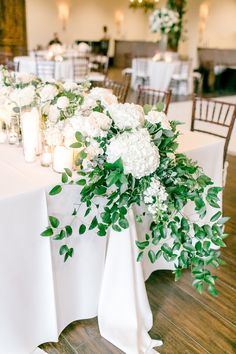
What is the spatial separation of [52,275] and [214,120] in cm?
515

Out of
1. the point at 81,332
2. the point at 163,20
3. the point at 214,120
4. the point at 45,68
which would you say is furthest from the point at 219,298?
the point at 163,20

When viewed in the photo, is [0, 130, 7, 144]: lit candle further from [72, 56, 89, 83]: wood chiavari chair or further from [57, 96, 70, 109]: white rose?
[72, 56, 89, 83]: wood chiavari chair

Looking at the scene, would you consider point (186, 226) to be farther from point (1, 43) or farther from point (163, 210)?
point (1, 43)

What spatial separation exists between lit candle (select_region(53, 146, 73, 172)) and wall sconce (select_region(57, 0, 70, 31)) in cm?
1068

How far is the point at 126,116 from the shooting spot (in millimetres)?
1307

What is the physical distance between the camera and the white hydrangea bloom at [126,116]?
1.30m

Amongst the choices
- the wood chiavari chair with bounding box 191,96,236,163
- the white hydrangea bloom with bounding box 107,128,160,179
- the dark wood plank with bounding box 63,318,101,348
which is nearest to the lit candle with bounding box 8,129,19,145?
the white hydrangea bloom with bounding box 107,128,160,179

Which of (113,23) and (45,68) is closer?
(45,68)

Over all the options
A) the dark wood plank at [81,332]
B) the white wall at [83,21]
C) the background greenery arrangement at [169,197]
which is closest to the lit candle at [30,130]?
the background greenery arrangement at [169,197]

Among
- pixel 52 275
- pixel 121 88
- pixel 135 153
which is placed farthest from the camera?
pixel 121 88

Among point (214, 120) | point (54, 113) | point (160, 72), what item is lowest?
point (214, 120)

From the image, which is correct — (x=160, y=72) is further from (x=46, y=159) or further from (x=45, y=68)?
(x=46, y=159)

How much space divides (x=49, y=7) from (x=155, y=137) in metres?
10.7

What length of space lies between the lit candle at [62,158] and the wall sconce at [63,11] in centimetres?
1068
